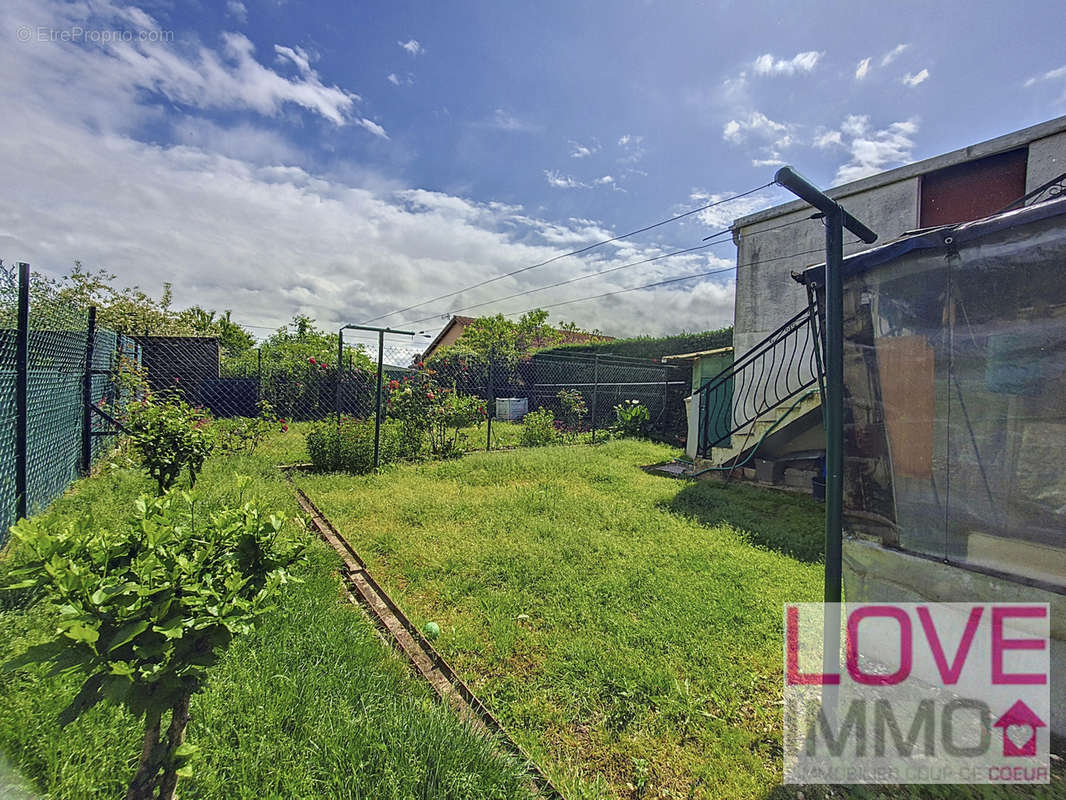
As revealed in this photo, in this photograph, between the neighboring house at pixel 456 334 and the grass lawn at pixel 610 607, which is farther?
the neighboring house at pixel 456 334

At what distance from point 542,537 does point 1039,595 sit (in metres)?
2.97

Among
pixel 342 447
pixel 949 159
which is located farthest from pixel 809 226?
pixel 342 447

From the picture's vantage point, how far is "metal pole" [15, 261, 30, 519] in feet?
9.35

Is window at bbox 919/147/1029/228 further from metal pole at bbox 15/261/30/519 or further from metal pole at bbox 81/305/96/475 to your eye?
metal pole at bbox 81/305/96/475

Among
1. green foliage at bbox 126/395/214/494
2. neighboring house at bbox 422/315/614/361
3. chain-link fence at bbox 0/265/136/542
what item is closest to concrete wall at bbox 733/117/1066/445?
green foliage at bbox 126/395/214/494

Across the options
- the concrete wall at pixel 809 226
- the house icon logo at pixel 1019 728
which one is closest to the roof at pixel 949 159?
the concrete wall at pixel 809 226

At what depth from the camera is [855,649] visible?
221 centimetres

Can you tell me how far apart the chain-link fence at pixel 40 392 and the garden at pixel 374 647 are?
0.27 meters

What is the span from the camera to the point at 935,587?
1.70 metres

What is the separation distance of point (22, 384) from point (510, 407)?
1136 cm

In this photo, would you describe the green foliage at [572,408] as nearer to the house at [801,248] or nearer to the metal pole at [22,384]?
the house at [801,248]

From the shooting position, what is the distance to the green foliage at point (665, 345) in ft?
33.7

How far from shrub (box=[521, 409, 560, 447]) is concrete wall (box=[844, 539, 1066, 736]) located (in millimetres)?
7210

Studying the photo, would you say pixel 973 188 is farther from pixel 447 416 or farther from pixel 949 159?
pixel 447 416
